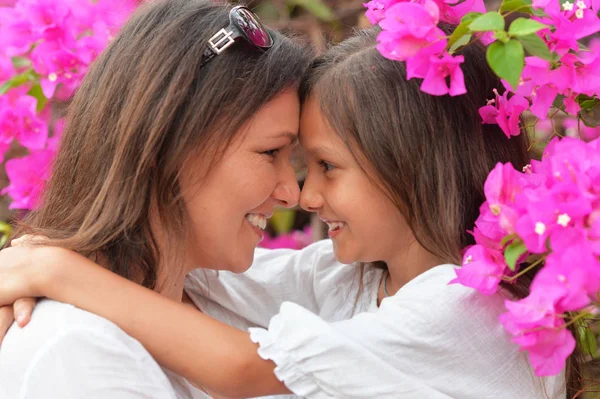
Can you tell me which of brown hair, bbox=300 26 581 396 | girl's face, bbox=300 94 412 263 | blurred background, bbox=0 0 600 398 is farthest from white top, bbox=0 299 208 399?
blurred background, bbox=0 0 600 398

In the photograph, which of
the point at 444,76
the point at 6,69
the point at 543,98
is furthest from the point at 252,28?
the point at 6,69

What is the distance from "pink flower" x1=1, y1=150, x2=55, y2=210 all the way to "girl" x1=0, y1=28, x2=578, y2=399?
0.57 meters

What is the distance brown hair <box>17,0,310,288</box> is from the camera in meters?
1.80

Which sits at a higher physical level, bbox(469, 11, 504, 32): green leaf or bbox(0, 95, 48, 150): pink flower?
bbox(469, 11, 504, 32): green leaf

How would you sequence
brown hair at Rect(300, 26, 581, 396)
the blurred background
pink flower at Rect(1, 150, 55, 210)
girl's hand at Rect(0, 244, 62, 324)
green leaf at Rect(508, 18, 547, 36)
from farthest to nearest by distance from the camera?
the blurred background → pink flower at Rect(1, 150, 55, 210) → brown hair at Rect(300, 26, 581, 396) → girl's hand at Rect(0, 244, 62, 324) → green leaf at Rect(508, 18, 547, 36)

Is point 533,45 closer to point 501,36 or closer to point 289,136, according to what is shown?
point 501,36

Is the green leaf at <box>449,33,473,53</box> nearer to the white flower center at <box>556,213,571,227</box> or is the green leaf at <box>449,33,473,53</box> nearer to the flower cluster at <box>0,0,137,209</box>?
the white flower center at <box>556,213,571,227</box>

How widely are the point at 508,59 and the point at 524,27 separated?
56 mm

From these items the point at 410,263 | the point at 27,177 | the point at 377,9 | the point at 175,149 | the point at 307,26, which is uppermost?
the point at 377,9

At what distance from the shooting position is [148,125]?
1.80 meters

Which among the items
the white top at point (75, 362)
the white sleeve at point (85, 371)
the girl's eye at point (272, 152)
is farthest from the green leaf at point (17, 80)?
the white sleeve at point (85, 371)

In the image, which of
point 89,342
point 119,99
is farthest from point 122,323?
point 119,99

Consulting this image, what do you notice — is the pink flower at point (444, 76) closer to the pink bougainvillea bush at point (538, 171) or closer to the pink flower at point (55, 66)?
the pink bougainvillea bush at point (538, 171)

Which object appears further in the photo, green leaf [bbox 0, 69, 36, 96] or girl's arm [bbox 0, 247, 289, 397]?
green leaf [bbox 0, 69, 36, 96]
